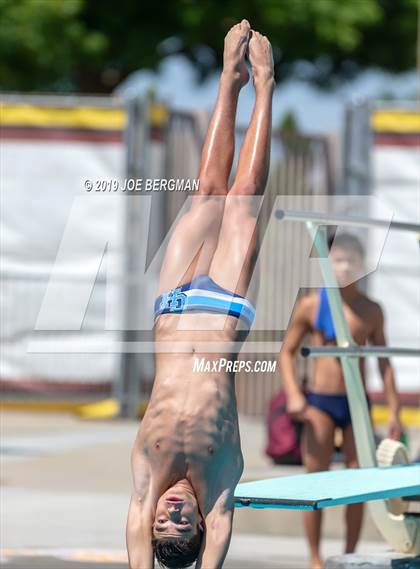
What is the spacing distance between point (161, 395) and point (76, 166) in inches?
351

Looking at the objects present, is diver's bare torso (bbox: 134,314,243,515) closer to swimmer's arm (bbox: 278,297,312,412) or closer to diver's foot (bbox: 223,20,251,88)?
diver's foot (bbox: 223,20,251,88)

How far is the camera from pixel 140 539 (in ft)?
15.8

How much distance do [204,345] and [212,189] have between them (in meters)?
0.73

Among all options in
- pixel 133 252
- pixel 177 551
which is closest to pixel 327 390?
pixel 177 551

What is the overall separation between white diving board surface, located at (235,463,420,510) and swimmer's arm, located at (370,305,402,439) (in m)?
0.88

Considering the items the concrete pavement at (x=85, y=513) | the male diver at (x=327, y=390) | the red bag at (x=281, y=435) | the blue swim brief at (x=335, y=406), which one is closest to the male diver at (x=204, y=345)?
the male diver at (x=327, y=390)

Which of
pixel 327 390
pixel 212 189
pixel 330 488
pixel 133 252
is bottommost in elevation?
pixel 330 488

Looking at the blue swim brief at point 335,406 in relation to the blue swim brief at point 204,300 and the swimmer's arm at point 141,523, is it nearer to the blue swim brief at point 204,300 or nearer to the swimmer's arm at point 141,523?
the blue swim brief at point 204,300

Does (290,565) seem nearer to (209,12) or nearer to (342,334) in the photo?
(342,334)

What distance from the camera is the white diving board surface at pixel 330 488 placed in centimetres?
566

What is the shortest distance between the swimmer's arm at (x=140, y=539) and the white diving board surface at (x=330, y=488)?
929mm

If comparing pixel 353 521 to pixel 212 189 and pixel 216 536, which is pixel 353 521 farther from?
pixel 216 536

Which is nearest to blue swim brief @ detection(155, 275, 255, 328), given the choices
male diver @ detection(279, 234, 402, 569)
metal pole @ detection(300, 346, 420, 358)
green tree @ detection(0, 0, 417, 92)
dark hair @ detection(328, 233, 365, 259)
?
metal pole @ detection(300, 346, 420, 358)

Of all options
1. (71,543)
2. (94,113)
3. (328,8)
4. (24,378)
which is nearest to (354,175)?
(94,113)
